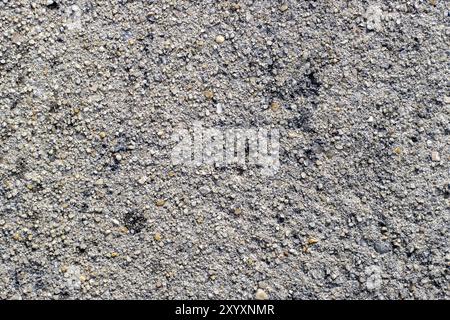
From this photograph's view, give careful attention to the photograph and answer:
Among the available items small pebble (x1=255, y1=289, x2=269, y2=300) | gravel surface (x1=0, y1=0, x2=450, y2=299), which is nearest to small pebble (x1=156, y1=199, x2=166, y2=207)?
gravel surface (x1=0, y1=0, x2=450, y2=299)

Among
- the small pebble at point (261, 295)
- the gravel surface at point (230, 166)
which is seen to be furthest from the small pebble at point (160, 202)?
the small pebble at point (261, 295)

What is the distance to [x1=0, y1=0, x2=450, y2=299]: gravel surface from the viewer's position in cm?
262

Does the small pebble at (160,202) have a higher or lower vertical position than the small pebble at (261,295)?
higher

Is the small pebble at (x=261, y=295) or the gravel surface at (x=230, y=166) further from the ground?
the gravel surface at (x=230, y=166)

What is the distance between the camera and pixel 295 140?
265 cm

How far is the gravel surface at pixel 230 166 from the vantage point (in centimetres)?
262

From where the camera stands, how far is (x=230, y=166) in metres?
2.66

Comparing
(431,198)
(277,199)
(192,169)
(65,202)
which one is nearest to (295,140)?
(277,199)

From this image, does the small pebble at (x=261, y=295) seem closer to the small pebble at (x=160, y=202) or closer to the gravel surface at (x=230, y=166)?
the gravel surface at (x=230, y=166)

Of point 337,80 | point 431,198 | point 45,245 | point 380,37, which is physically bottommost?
point 45,245

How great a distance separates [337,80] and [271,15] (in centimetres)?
40

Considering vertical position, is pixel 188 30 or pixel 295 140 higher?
pixel 188 30

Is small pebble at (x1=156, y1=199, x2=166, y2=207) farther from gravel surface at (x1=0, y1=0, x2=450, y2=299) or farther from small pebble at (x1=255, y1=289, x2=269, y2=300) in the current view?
small pebble at (x1=255, y1=289, x2=269, y2=300)

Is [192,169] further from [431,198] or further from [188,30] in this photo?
[431,198]
